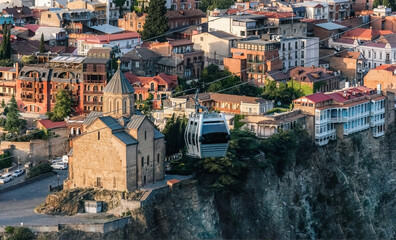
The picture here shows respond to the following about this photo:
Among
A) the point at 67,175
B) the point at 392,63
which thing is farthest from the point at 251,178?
the point at 392,63

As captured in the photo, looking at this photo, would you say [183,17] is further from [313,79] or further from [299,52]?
[313,79]

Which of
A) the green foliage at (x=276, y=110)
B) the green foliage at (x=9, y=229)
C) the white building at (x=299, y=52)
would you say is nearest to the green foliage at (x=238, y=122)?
the green foliage at (x=276, y=110)

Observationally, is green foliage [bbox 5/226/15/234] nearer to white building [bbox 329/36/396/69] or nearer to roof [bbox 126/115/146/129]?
roof [bbox 126/115/146/129]

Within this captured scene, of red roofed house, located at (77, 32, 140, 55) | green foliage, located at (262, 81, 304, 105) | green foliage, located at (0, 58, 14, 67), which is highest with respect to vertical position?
red roofed house, located at (77, 32, 140, 55)

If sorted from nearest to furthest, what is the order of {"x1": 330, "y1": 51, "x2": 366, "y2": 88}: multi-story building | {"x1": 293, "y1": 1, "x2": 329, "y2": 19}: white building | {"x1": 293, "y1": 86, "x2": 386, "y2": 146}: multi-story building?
{"x1": 293, "y1": 86, "x2": 386, "y2": 146}: multi-story building → {"x1": 330, "y1": 51, "x2": 366, "y2": 88}: multi-story building → {"x1": 293, "y1": 1, "x2": 329, "y2": 19}: white building

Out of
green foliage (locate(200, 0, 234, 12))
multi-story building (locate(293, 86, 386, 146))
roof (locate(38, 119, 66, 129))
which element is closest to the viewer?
roof (locate(38, 119, 66, 129))

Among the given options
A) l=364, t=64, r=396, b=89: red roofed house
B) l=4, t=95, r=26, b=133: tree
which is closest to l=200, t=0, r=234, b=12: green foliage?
l=364, t=64, r=396, b=89: red roofed house

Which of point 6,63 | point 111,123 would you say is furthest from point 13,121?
point 111,123

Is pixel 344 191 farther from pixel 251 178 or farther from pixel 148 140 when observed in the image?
pixel 148 140
